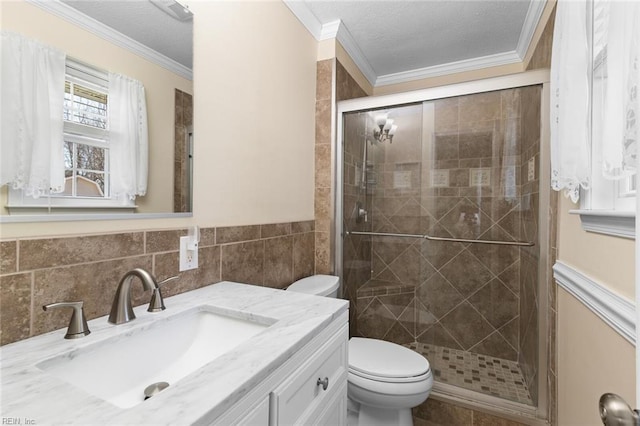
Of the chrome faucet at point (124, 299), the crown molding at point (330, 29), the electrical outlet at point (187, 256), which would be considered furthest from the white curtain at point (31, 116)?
the crown molding at point (330, 29)

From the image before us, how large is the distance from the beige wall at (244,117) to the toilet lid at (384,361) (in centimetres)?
83

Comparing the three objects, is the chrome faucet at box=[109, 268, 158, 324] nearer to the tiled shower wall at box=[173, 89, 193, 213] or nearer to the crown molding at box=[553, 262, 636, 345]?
the tiled shower wall at box=[173, 89, 193, 213]

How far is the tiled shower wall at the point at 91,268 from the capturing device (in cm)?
66

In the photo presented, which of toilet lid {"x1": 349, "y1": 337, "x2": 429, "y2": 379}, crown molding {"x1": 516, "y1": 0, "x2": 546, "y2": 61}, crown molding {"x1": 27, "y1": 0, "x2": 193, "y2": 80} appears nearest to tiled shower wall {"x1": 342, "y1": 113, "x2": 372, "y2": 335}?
toilet lid {"x1": 349, "y1": 337, "x2": 429, "y2": 379}

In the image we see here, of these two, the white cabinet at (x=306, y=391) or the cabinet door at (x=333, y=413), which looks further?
the cabinet door at (x=333, y=413)

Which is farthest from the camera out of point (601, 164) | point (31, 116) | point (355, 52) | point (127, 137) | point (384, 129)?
point (355, 52)

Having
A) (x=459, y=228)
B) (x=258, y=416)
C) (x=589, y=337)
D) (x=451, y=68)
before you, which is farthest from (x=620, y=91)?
(x=451, y=68)

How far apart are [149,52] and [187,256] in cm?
71

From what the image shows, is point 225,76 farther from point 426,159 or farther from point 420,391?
point 420,391

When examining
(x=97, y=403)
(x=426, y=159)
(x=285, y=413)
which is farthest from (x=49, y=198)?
(x=426, y=159)

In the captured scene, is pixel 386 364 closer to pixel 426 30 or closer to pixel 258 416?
pixel 258 416

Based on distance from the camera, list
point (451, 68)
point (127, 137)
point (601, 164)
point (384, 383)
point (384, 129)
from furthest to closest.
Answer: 1. point (451, 68)
2. point (384, 129)
3. point (384, 383)
4. point (127, 137)
5. point (601, 164)

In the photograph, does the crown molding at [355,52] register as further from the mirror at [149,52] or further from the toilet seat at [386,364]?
the toilet seat at [386,364]

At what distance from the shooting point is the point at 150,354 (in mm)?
771
